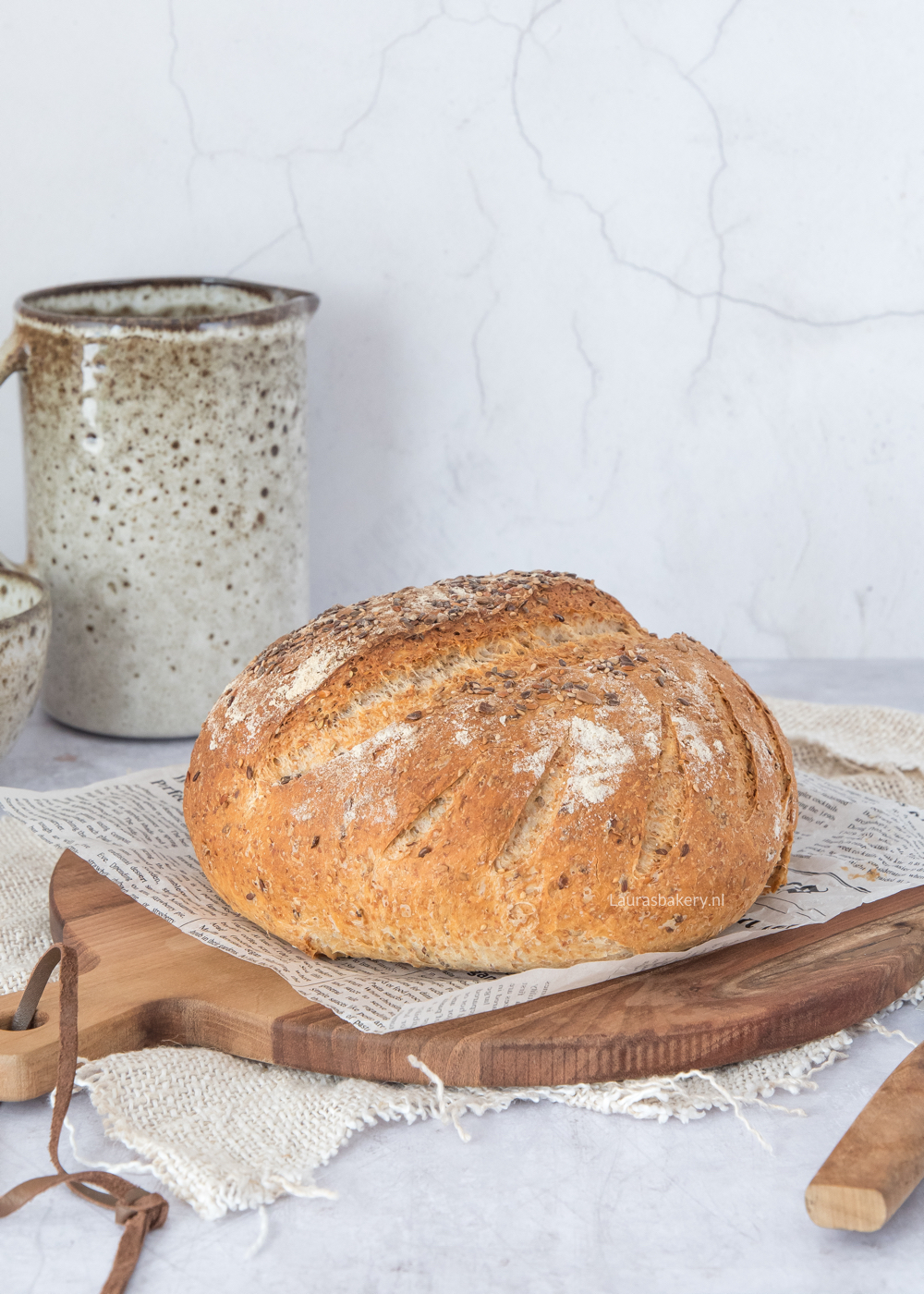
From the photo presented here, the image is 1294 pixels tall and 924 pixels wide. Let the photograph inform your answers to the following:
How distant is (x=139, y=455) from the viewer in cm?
139

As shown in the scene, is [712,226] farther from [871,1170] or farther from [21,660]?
[871,1170]

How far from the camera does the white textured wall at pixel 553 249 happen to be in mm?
1599

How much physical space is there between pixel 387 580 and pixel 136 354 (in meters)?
0.53

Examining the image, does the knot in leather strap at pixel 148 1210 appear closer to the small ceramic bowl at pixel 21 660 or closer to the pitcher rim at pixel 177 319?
the small ceramic bowl at pixel 21 660

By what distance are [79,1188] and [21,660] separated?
2.18 feet

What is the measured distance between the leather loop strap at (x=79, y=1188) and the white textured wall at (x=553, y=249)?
104 cm

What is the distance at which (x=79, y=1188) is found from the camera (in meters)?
0.72

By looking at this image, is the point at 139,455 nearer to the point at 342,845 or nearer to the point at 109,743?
the point at 109,743

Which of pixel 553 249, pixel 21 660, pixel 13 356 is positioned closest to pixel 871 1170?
pixel 21 660

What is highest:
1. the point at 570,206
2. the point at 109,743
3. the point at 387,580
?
the point at 570,206

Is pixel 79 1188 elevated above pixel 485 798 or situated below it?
below

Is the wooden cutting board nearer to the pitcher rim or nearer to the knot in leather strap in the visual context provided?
the knot in leather strap

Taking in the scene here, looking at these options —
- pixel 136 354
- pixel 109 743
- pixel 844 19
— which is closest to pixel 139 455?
pixel 136 354

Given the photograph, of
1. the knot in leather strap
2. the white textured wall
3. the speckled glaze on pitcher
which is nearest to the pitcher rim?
the speckled glaze on pitcher
